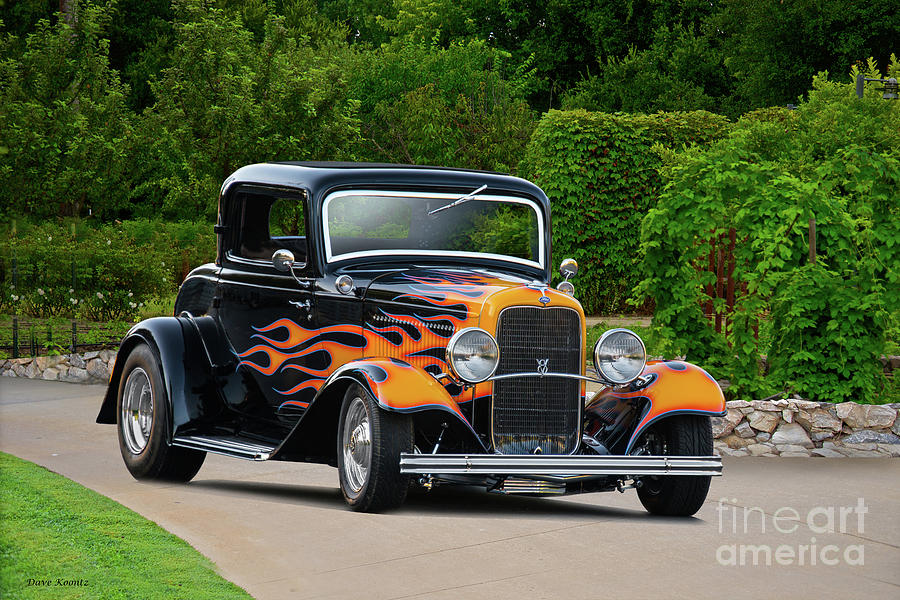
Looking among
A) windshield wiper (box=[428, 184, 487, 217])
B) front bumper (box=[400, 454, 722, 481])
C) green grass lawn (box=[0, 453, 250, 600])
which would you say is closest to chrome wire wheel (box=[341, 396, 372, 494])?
front bumper (box=[400, 454, 722, 481])

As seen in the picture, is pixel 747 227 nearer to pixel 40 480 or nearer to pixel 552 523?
pixel 552 523

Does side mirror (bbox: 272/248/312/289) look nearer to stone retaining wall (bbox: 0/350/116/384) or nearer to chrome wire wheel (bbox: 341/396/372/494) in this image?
chrome wire wheel (bbox: 341/396/372/494)

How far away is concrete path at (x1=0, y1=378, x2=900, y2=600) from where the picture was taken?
5.77 m

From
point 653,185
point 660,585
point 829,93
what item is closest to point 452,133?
point 653,185

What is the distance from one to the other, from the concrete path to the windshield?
170 cm

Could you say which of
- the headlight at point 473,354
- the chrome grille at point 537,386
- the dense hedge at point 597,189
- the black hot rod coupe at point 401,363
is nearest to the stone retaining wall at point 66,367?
the black hot rod coupe at point 401,363

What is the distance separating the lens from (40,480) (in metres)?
8.11

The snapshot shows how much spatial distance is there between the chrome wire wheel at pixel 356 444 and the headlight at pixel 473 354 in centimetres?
59

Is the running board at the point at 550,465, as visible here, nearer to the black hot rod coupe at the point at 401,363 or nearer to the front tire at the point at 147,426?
the black hot rod coupe at the point at 401,363

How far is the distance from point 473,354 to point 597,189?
11.8 metres

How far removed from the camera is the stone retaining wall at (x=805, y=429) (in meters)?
10.0

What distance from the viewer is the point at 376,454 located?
628 cm

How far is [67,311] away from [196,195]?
295 centimetres

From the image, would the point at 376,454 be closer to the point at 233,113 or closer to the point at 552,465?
the point at 552,465
